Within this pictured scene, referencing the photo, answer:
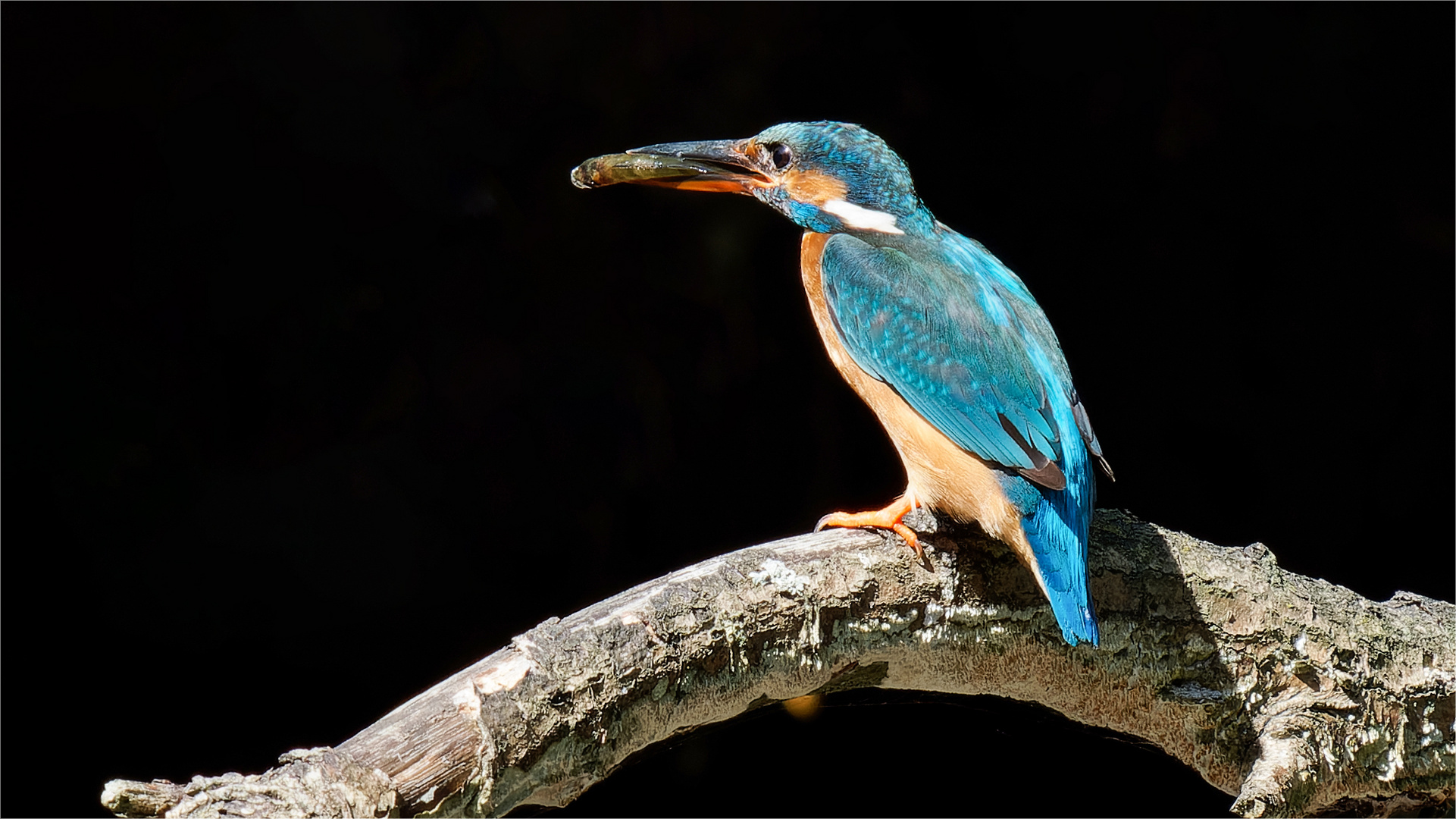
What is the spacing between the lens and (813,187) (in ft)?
7.25

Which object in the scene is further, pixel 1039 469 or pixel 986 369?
pixel 986 369

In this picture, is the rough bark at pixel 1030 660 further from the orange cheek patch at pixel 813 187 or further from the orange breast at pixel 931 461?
the orange cheek patch at pixel 813 187

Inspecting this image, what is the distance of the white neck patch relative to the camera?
7.13 ft

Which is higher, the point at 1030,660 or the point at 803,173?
the point at 803,173

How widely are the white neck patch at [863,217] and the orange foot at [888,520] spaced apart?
0.53 m

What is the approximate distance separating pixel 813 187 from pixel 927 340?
0.45 metres

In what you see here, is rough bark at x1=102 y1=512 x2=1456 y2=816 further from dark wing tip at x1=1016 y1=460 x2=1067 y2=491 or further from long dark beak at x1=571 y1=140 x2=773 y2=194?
long dark beak at x1=571 y1=140 x2=773 y2=194

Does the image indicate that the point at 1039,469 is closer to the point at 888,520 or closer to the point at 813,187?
the point at 888,520

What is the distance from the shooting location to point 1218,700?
178 centimetres

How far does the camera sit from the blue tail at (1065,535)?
164cm

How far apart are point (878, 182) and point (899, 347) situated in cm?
39

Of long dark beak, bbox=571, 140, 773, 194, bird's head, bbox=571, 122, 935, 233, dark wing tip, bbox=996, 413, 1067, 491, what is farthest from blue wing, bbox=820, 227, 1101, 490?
long dark beak, bbox=571, 140, 773, 194

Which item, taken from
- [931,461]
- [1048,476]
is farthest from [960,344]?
Answer: [1048,476]

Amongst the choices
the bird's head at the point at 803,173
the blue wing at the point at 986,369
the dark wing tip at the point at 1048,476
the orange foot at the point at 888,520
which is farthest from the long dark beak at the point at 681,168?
the dark wing tip at the point at 1048,476
